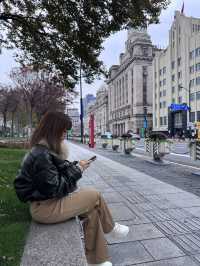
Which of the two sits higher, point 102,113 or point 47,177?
point 102,113

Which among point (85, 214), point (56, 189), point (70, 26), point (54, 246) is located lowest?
point (54, 246)

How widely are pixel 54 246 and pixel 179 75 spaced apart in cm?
7044

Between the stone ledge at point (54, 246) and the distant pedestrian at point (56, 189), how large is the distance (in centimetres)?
10

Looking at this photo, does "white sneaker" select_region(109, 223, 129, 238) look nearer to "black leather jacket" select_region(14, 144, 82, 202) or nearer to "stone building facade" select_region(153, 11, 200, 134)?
"black leather jacket" select_region(14, 144, 82, 202)

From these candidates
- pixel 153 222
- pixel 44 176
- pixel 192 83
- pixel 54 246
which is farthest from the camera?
pixel 192 83

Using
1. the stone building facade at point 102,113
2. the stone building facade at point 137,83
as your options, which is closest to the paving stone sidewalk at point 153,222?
the stone building facade at point 137,83

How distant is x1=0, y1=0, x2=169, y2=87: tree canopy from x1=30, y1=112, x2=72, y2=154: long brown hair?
556 cm

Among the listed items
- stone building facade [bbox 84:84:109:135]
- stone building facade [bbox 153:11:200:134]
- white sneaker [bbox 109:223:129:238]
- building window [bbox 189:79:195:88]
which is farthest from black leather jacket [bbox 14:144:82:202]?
stone building facade [bbox 84:84:109:135]

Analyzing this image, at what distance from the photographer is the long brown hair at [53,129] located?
304 cm

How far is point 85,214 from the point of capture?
3123 mm

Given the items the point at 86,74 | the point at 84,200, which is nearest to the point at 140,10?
the point at 86,74

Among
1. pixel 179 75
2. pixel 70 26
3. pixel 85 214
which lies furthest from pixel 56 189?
pixel 179 75

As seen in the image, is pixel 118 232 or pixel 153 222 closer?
pixel 118 232

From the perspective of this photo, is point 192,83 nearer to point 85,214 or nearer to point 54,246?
point 85,214
